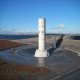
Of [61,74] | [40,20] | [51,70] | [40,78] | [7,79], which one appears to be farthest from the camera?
[40,20]

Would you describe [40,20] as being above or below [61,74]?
above

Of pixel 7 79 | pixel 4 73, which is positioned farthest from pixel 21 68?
pixel 7 79

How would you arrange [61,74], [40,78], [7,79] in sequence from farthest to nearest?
[61,74], [40,78], [7,79]

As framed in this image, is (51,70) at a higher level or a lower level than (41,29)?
lower

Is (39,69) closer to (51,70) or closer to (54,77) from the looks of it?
(51,70)

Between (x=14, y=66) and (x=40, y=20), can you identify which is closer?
(x=14, y=66)

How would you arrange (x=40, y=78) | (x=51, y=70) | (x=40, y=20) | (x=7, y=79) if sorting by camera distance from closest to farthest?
(x=7, y=79) < (x=40, y=78) < (x=51, y=70) < (x=40, y=20)

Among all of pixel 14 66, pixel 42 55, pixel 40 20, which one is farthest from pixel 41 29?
pixel 14 66

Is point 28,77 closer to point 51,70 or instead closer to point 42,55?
point 51,70

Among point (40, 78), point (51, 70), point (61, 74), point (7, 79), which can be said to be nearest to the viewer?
point (7, 79)
